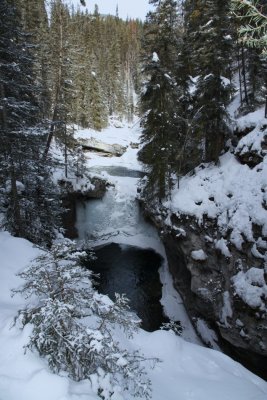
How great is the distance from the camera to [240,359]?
13.2 metres

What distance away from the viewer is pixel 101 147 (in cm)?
Result: 5106

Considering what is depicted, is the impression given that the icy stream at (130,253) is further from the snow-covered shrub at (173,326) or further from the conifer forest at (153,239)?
the snow-covered shrub at (173,326)

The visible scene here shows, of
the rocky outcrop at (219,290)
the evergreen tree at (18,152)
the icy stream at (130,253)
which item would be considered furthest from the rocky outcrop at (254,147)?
the evergreen tree at (18,152)

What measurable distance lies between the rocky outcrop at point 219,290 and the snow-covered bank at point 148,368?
346 cm

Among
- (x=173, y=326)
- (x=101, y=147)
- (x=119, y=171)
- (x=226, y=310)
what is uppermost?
(x=101, y=147)

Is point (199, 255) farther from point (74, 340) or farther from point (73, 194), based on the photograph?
point (73, 194)

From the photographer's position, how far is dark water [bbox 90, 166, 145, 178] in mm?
41597

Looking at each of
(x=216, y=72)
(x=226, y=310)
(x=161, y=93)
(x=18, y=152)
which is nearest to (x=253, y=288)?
(x=226, y=310)

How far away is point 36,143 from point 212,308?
11.3 m

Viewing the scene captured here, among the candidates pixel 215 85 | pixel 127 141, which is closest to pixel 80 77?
pixel 127 141

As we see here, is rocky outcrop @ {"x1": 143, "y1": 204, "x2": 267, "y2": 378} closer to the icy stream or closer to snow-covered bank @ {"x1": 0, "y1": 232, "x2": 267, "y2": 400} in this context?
the icy stream

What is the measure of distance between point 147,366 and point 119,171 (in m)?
36.9

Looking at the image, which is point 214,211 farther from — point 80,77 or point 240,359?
point 80,77

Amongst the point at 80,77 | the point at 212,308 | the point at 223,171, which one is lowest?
the point at 212,308
